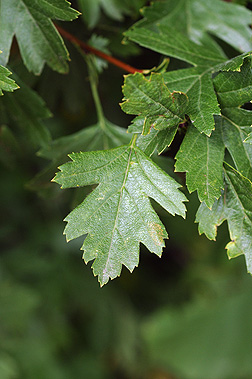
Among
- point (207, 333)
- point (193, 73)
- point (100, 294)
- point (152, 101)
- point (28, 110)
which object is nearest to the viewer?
point (152, 101)

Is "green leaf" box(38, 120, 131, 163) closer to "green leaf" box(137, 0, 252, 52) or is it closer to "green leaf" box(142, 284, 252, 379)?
"green leaf" box(137, 0, 252, 52)

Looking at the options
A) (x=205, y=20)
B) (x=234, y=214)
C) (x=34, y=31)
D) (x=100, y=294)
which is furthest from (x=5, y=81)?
(x=100, y=294)

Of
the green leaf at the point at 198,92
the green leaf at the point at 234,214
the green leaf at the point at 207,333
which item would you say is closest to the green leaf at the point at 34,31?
the green leaf at the point at 198,92

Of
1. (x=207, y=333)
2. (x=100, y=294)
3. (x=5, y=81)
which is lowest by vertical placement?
(x=207, y=333)

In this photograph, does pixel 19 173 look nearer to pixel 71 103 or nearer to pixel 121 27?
pixel 71 103

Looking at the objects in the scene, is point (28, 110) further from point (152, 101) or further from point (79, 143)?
point (152, 101)

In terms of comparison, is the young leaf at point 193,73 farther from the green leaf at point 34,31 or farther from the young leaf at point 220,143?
the green leaf at point 34,31

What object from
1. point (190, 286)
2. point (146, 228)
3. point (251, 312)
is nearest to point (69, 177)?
point (146, 228)
